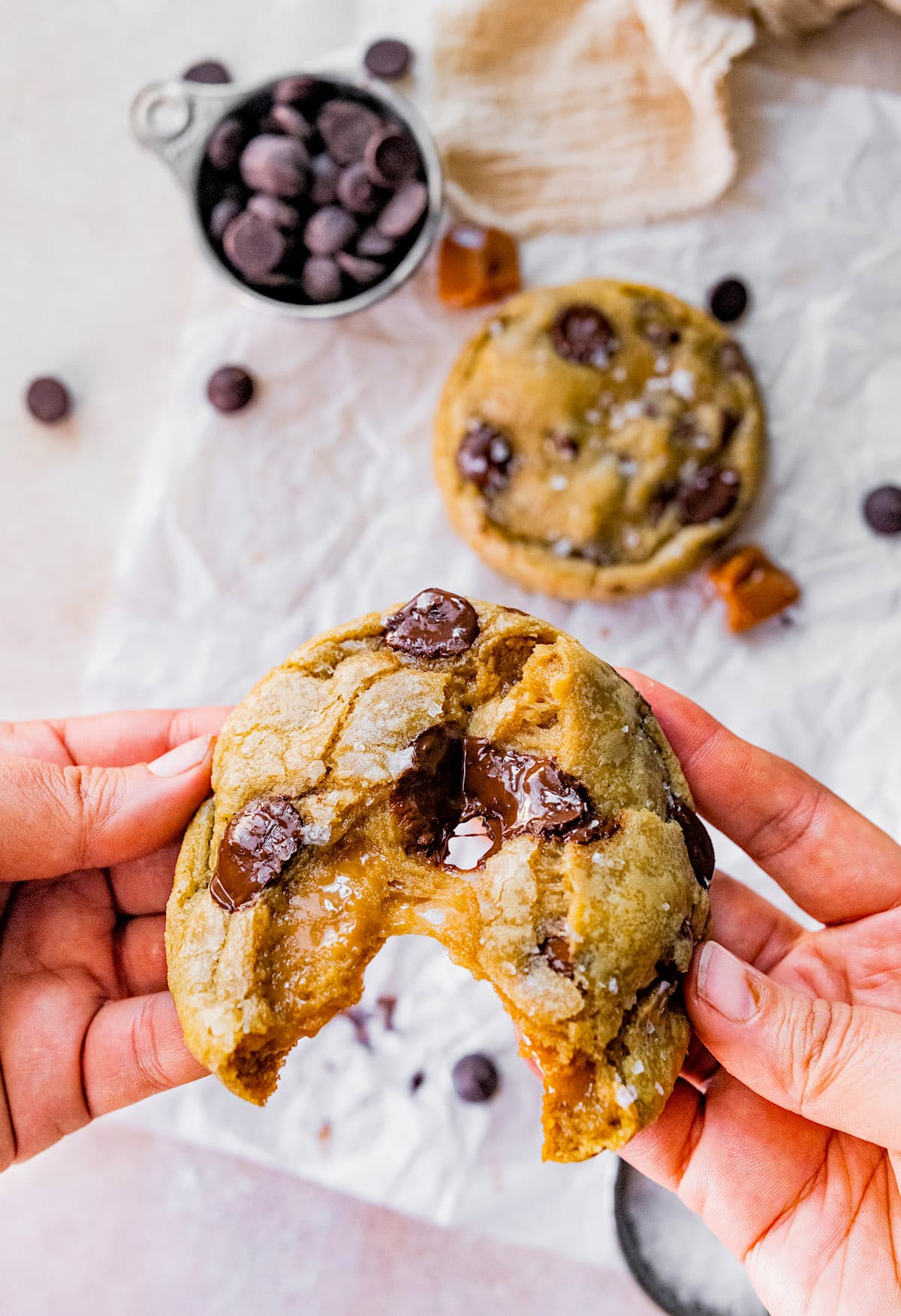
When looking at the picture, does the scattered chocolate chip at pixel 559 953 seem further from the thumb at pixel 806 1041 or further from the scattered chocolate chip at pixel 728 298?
the scattered chocolate chip at pixel 728 298

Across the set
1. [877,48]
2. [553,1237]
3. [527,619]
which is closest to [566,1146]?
[527,619]

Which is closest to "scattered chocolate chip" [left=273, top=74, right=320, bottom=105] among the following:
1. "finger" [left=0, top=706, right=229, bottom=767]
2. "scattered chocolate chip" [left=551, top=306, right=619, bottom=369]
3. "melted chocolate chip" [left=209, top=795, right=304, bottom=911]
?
"scattered chocolate chip" [left=551, top=306, right=619, bottom=369]

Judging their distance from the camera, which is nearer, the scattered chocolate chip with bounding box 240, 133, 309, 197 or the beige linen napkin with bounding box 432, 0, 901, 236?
the scattered chocolate chip with bounding box 240, 133, 309, 197

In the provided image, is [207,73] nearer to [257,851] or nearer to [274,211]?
[274,211]

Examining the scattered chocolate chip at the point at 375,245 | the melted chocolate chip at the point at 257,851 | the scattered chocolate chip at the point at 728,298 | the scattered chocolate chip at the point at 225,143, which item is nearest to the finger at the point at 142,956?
the melted chocolate chip at the point at 257,851

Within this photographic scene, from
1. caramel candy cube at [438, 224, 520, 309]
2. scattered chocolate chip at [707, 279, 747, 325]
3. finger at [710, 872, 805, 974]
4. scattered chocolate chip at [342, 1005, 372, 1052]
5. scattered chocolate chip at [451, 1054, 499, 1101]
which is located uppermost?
caramel candy cube at [438, 224, 520, 309]

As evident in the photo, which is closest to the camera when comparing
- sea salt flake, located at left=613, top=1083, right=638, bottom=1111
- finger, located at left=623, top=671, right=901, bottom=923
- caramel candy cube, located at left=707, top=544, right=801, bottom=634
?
sea salt flake, located at left=613, top=1083, right=638, bottom=1111

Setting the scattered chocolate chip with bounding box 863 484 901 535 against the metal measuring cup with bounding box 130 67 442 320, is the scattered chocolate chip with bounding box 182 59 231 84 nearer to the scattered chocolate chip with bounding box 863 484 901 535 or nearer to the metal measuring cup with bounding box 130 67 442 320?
the metal measuring cup with bounding box 130 67 442 320
